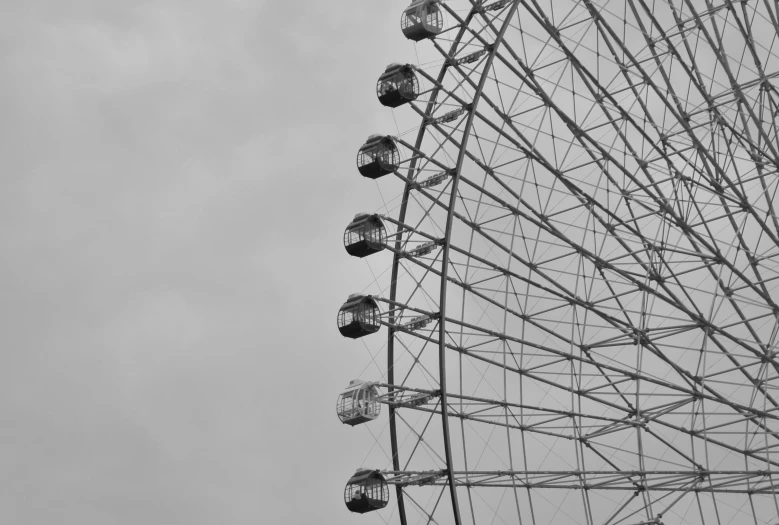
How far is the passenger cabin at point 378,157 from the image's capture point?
36625 millimetres

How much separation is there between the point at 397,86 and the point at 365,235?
382 centimetres

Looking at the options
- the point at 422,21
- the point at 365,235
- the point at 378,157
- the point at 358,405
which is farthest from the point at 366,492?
the point at 422,21

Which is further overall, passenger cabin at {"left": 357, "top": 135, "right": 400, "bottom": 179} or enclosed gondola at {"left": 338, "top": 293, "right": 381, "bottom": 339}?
passenger cabin at {"left": 357, "top": 135, "right": 400, "bottom": 179}

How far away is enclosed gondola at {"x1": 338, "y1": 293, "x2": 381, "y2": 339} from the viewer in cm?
3550

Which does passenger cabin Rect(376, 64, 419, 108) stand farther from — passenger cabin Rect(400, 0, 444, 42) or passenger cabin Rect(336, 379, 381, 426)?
passenger cabin Rect(336, 379, 381, 426)

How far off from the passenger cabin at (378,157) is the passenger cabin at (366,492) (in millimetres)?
7439

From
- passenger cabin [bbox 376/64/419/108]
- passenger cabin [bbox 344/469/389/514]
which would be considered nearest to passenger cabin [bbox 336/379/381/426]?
passenger cabin [bbox 344/469/389/514]

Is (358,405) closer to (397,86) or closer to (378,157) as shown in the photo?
(378,157)

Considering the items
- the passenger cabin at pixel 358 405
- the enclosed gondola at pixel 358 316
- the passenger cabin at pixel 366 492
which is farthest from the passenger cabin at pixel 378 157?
the passenger cabin at pixel 366 492

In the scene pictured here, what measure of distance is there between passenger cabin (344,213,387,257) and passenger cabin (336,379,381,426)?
3.39 metres

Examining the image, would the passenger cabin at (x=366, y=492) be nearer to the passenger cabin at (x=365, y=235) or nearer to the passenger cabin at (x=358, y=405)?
the passenger cabin at (x=358, y=405)

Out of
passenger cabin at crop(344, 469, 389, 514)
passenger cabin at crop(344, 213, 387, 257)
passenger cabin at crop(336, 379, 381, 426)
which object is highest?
passenger cabin at crop(344, 213, 387, 257)

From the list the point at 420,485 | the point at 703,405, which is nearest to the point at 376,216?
the point at 420,485

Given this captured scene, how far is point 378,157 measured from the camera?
120 feet
